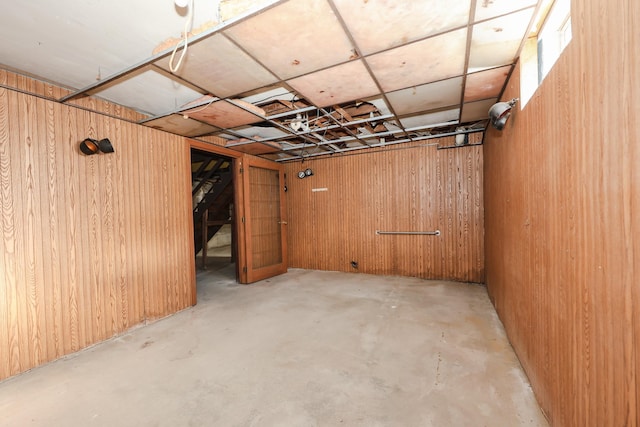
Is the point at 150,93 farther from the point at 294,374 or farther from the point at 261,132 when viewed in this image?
the point at 294,374

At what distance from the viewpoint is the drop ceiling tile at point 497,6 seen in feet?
4.78

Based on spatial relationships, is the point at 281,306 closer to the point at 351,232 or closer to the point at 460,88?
the point at 351,232

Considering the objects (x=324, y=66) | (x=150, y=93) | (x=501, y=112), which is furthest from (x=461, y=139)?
(x=150, y=93)

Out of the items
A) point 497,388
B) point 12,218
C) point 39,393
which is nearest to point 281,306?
point 39,393

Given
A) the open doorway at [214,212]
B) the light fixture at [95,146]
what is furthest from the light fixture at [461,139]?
the light fixture at [95,146]

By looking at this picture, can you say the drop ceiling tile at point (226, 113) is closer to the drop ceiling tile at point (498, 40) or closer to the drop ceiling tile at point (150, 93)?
the drop ceiling tile at point (150, 93)

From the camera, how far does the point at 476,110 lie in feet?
10.2

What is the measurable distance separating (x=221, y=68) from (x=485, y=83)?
2.37 meters

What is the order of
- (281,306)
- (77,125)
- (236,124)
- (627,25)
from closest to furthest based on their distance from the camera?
(627,25)
(77,125)
(236,124)
(281,306)

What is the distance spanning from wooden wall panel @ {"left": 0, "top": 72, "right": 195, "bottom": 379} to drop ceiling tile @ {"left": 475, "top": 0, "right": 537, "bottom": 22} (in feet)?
11.3

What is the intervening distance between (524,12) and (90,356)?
14.1 feet

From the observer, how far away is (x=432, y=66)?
6.85ft

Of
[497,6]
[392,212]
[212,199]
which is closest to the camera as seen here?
[497,6]

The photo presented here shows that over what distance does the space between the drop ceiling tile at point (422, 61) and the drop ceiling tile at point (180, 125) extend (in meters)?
2.21
